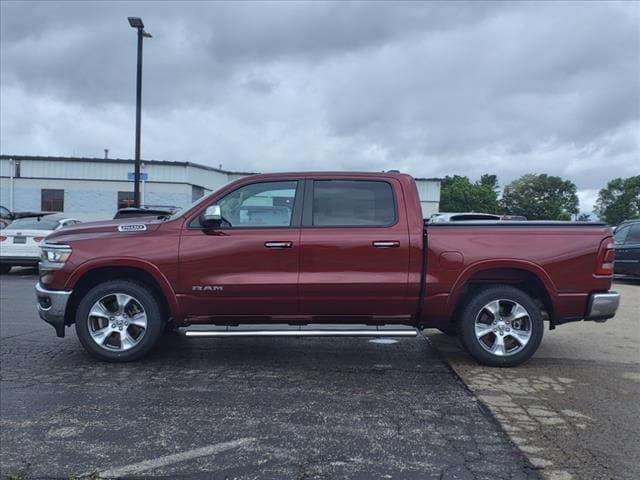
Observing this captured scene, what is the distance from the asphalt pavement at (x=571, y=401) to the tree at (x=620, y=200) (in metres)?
82.9

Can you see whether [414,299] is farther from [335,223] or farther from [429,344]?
[429,344]

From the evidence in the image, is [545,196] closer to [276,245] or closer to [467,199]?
[467,199]

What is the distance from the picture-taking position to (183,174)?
3406 centimetres

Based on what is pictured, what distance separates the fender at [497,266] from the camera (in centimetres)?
543

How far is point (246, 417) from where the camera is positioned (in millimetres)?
4125

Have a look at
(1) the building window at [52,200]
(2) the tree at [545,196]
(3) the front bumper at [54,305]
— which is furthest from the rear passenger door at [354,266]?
(2) the tree at [545,196]

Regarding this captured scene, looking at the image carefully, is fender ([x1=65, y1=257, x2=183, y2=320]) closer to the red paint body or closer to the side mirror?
the red paint body

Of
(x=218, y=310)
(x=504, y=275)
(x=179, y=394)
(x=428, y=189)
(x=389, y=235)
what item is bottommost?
(x=179, y=394)

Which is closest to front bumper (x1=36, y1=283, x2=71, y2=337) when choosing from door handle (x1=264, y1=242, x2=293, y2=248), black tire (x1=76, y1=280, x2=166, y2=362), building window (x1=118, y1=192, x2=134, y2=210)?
black tire (x1=76, y1=280, x2=166, y2=362)

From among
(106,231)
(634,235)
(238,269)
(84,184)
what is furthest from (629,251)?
(84,184)

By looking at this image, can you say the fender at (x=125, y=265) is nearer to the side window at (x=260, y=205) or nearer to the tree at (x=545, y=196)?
the side window at (x=260, y=205)

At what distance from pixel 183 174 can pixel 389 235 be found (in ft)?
99.6

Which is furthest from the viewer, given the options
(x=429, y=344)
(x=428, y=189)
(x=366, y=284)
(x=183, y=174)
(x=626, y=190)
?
(x=626, y=190)

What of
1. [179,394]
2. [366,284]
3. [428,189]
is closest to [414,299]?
[366,284]
